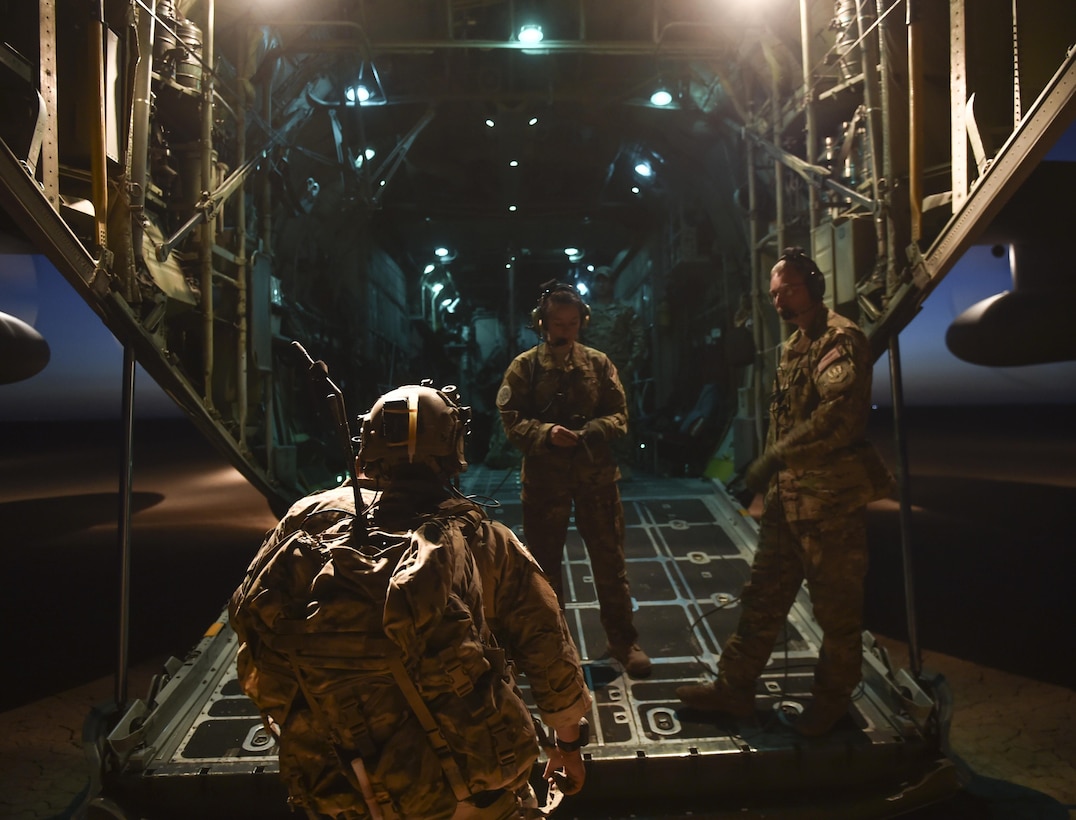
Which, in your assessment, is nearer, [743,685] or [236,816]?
[236,816]

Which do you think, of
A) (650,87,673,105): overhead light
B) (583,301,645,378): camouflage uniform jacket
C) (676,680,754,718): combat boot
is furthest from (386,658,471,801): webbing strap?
(583,301,645,378): camouflage uniform jacket

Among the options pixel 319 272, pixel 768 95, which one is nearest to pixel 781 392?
pixel 768 95

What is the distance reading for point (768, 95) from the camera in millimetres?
6031

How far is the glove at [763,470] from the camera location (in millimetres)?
3070

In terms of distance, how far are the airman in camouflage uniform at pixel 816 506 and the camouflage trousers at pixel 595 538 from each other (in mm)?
570

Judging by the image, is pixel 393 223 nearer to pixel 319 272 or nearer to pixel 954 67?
pixel 319 272

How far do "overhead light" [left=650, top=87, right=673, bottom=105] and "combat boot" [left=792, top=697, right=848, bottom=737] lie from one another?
608cm

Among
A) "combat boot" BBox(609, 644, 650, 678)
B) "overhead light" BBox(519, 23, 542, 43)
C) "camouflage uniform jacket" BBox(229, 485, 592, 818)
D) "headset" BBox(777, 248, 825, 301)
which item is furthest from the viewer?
"overhead light" BBox(519, 23, 542, 43)

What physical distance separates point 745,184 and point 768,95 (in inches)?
37.9

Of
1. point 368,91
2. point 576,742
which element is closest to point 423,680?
point 576,742

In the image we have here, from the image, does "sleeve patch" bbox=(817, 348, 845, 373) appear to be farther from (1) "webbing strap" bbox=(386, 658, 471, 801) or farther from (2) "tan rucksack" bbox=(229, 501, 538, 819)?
(1) "webbing strap" bbox=(386, 658, 471, 801)

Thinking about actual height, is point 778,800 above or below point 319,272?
below

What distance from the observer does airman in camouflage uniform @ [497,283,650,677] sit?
11.8 feet

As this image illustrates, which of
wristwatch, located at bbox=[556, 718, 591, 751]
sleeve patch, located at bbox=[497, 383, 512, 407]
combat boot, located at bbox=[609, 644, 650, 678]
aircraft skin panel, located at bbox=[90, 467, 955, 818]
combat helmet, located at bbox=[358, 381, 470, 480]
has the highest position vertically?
sleeve patch, located at bbox=[497, 383, 512, 407]
